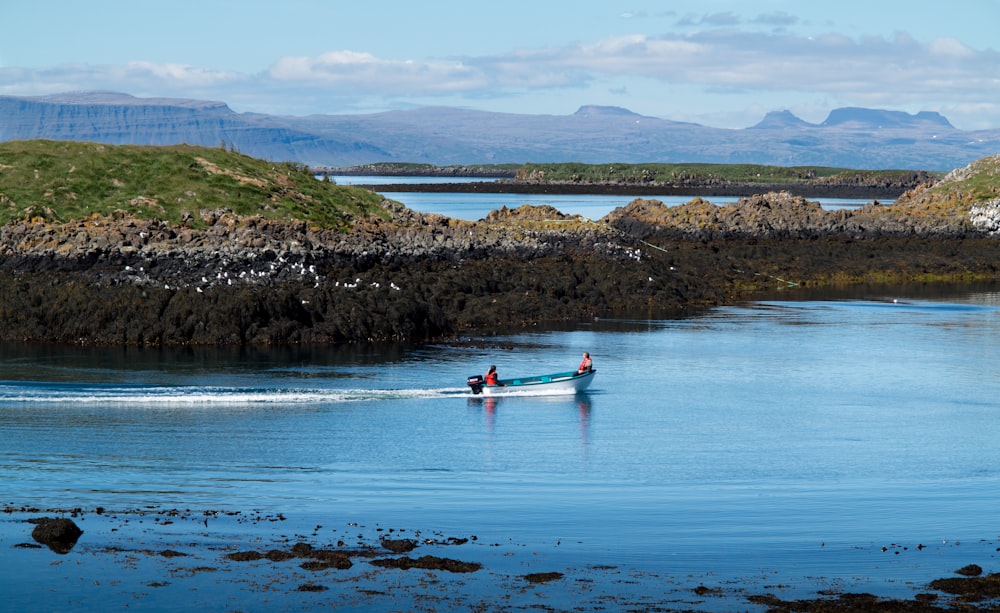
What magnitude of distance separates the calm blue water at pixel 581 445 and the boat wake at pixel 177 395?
97 millimetres

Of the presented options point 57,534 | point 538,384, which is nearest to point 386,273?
point 538,384

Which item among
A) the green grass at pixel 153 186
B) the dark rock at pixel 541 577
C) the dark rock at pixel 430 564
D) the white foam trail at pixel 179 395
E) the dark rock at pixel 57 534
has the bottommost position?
the dark rock at pixel 541 577

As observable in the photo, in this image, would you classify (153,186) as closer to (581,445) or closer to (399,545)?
(581,445)

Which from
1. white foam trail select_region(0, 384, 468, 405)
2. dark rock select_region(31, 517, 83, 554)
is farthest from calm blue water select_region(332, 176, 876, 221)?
dark rock select_region(31, 517, 83, 554)

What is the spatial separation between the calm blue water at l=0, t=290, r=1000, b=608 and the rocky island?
286cm

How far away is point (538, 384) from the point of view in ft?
130

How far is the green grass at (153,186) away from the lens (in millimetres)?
63250

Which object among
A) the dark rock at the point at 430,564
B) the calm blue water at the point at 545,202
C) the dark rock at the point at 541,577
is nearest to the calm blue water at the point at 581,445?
the dark rock at the point at 541,577

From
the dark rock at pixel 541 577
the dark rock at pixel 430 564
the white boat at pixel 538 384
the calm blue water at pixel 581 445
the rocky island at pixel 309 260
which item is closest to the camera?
the dark rock at pixel 541 577

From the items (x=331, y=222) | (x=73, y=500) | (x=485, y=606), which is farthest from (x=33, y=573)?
(x=331, y=222)

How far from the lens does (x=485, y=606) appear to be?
1788 centimetres

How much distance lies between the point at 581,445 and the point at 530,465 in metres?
2.93

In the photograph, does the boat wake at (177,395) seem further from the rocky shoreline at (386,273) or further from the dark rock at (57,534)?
the dark rock at (57,534)

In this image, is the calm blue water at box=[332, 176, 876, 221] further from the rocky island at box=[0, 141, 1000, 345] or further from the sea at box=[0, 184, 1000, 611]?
the sea at box=[0, 184, 1000, 611]
